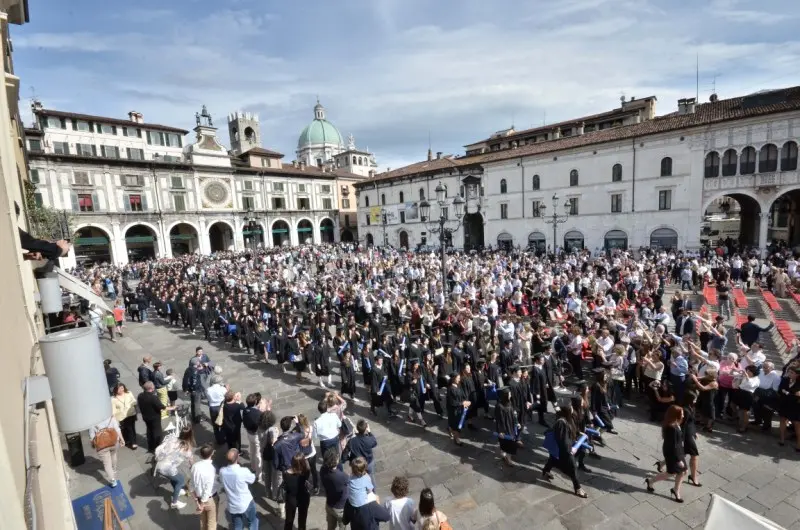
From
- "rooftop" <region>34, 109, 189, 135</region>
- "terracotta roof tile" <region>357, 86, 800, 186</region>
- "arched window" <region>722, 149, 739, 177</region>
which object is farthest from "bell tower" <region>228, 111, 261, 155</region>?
"arched window" <region>722, 149, 739, 177</region>

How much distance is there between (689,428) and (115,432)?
Result: 29.8 feet

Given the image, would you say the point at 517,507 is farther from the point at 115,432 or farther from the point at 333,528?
the point at 115,432

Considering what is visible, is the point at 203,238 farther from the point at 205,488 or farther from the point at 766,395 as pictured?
the point at 766,395

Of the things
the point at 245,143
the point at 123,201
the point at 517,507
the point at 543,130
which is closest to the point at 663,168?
the point at 543,130

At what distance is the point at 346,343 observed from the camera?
10.4 metres

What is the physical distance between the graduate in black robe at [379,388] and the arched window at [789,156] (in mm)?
31713

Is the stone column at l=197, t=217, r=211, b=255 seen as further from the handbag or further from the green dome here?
the green dome

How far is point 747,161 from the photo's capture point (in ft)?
88.6

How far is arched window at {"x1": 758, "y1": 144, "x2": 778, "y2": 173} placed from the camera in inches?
1030

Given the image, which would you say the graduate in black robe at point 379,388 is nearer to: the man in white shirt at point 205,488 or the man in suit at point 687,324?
the man in white shirt at point 205,488

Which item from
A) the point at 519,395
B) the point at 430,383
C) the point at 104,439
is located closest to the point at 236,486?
the point at 104,439

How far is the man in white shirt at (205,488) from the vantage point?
513cm

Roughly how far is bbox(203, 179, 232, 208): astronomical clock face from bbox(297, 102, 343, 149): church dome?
1700 inches

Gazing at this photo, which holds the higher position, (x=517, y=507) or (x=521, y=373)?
(x=521, y=373)
